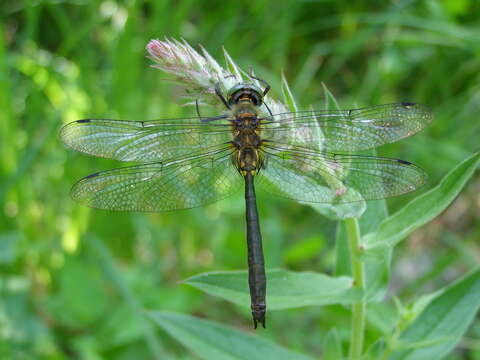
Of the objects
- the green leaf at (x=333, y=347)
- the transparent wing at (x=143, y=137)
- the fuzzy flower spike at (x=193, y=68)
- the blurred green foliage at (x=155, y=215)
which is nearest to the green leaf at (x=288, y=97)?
the fuzzy flower spike at (x=193, y=68)

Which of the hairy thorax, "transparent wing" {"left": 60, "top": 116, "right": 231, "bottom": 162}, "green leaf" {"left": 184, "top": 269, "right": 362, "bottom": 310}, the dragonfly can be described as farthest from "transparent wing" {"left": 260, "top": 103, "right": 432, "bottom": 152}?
"green leaf" {"left": 184, "top": 269, "right": 362, "bottom": 310}

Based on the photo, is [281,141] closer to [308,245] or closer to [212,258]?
[308,245]

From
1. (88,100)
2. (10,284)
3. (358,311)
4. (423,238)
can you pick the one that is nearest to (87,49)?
(88,100)

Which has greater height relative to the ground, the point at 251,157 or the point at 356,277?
the point at 251,157

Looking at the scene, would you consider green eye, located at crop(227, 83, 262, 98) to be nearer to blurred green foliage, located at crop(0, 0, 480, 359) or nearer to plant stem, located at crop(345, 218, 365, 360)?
plant stem, located at crop(345, 218, 365, 360)

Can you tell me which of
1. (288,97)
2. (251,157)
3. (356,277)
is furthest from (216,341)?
(288,97)

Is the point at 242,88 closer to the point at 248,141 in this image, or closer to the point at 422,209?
the point at 248,141
